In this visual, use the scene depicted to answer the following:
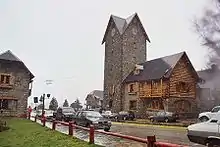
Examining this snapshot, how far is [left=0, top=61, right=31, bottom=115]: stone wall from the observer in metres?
40.3

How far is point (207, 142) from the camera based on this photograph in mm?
→ 11414

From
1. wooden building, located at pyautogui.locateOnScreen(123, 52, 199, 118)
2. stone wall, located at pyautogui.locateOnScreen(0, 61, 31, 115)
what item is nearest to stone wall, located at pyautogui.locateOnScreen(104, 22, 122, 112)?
wooden building, located at pyautogui.locateOnScreen(123, 52, 199, 118)

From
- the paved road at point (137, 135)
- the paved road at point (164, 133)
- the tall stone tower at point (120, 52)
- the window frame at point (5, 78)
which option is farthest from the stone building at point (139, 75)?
the paved road at point (137, 135)

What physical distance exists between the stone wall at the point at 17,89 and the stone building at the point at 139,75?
1737cm

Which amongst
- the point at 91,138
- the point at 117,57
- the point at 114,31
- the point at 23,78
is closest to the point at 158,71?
the point at 117,57

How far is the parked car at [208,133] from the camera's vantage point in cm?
1103

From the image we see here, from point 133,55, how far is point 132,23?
21.0 feet

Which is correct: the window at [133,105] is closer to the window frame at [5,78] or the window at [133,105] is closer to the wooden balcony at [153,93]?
the wooden balcony at [153,93]

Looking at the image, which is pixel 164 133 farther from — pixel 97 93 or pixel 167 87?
pixel 97 93

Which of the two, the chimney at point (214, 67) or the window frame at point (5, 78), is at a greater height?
the chimney at point (214, 67)

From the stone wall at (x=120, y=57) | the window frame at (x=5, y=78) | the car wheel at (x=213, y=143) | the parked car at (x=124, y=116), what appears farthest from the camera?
the stone wall at (x=120, y=57)

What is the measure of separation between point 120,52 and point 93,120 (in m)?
31.9

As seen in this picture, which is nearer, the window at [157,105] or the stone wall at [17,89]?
the stone wall at [17,89]

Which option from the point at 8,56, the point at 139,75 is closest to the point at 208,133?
the point at 8,56
